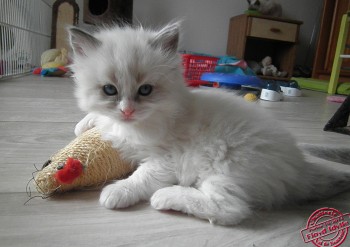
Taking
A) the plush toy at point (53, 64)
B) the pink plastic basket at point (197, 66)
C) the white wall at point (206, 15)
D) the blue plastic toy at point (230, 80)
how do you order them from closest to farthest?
the blue plastic toy at point (230, 80), the pink plastic basket at point (197, 66), the plush toy at point (53, 64), the white wall at point (206, 15)

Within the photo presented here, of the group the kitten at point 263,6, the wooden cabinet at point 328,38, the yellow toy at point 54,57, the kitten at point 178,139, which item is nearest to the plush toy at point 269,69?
the wooden cabinet at point 328,38

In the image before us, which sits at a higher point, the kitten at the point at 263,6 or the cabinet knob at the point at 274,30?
the kitten at the point at 263,6

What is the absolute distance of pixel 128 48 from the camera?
83cm

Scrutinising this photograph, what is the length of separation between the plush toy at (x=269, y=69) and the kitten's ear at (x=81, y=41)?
3.75 m

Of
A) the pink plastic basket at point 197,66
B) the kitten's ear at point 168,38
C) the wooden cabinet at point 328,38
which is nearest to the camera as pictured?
the kitten's ear at point 168,38

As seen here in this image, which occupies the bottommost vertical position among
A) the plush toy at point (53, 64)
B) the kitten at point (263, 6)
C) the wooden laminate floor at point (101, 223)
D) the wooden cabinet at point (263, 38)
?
the wooden laminate floor at point (101, 223)

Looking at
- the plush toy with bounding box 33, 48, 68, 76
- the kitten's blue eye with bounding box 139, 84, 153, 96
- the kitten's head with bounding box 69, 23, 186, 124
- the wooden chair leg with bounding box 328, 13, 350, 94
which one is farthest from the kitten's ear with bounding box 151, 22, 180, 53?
the wooden chair leg with bounding box 328, 13, 350, 94

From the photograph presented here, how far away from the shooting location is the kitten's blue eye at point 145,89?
2.76ft

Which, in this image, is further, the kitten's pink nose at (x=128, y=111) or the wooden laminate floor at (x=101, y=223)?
the kitten's pink nose at (x=128, y=111)

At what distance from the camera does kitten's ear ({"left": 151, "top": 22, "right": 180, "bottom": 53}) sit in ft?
2.95

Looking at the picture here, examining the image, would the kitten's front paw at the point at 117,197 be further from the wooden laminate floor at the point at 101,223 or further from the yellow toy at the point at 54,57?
the yellow toy at the point at 54,57

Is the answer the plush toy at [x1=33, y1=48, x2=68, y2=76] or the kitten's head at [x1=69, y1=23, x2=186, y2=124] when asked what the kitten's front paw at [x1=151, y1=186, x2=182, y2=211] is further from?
the plush toy at [x1=33, y1=48, x2=68, y2=76]

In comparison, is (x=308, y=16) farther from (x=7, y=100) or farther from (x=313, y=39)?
(x=7, y=100)

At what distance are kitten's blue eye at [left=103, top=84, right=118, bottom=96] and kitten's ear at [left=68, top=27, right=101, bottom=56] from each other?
12 cm
